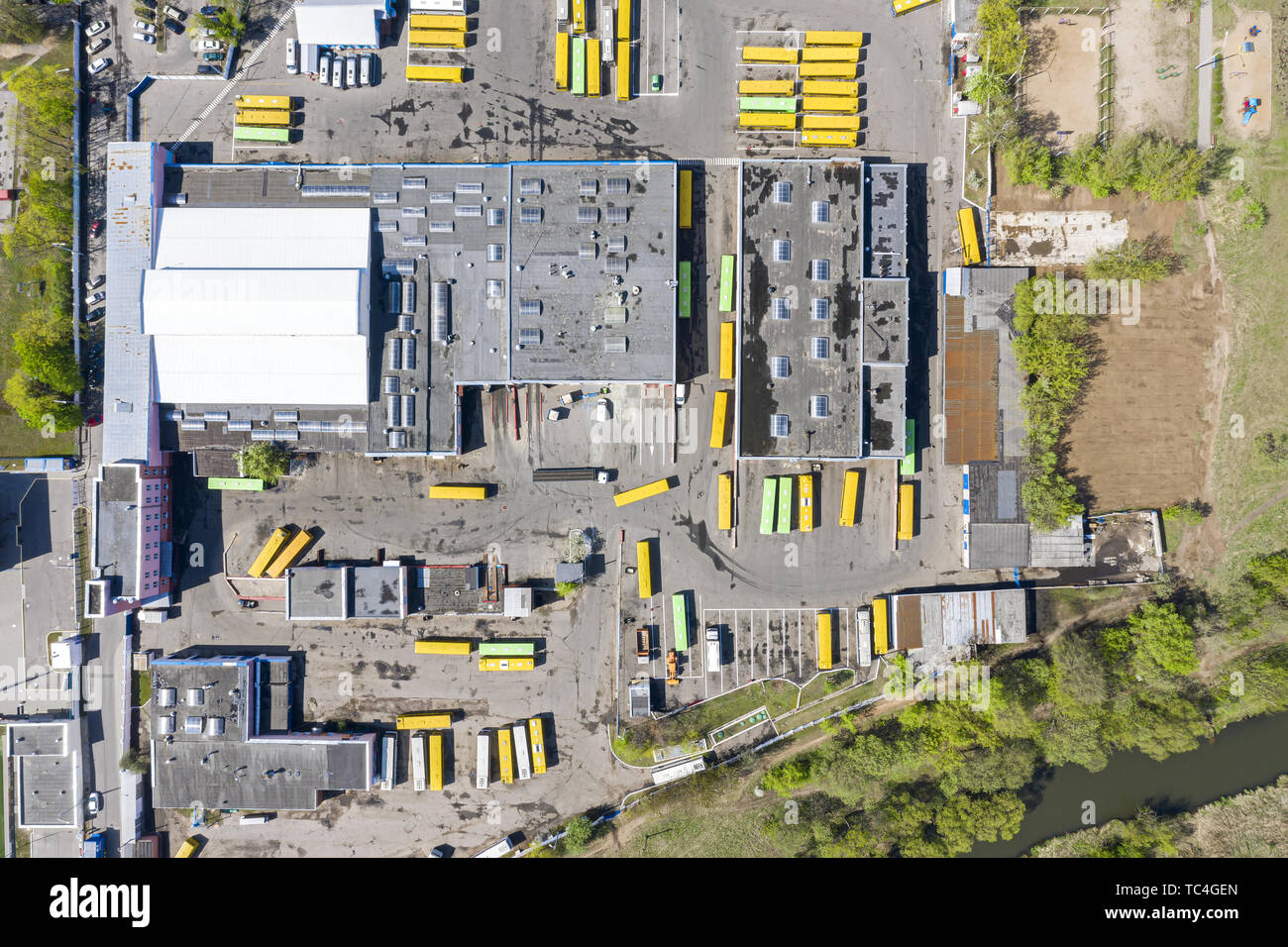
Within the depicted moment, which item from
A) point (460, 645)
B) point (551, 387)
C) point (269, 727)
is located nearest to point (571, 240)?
point (551, 387)

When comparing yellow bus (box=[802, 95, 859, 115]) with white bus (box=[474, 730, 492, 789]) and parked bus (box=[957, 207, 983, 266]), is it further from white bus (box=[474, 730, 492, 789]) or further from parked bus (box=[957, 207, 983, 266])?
white bus (box=[474, 730, 492, 789])

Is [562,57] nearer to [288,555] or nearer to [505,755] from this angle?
[288,555]

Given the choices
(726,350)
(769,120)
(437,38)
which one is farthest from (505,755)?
(437,38)

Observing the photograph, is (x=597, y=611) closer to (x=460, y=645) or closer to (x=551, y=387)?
(x=460, y=645)

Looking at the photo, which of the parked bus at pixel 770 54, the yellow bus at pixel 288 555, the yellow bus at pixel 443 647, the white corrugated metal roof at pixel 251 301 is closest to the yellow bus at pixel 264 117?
the white corrugated metal roof at pixel 251 301

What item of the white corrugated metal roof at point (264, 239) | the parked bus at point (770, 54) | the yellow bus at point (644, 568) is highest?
the parked bus at point (770, 54)

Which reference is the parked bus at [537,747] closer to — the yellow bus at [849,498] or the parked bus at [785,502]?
the parked bus at [785,502]
